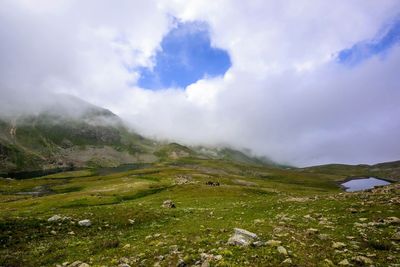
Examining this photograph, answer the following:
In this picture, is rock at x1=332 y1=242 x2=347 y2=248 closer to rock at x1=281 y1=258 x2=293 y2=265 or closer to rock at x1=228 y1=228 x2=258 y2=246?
rock at x1=281 y1=258 x2=293 y2=265

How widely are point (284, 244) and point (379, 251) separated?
5.21m

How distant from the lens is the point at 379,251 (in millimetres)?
17344

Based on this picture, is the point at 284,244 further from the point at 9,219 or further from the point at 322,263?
the point at 9,219

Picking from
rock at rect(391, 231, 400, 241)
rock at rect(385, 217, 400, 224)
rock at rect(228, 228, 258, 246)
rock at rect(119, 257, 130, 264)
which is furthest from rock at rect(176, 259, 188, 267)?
rock at rect(385, 217, 400, 224)

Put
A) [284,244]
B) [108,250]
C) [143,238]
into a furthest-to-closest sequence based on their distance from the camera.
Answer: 1. [143,238]
2. [108,250]
3. [284,244]

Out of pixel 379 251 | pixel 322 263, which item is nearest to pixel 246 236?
pixel 322 263

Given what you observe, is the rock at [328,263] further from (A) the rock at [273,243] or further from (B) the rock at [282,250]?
(A) the rock at [273,243]

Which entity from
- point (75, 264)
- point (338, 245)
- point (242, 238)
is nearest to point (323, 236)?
point (338, 245)

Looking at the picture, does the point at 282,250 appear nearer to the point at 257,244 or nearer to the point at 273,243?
the point at 273,243

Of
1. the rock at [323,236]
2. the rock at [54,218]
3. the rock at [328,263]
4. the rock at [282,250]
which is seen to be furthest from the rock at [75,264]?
the rock at [323,236]

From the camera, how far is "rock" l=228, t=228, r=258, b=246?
18391 millimetres

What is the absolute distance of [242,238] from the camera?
19094mm

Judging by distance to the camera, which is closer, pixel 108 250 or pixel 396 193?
pixel 108 250

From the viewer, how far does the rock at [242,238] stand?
1839cm
